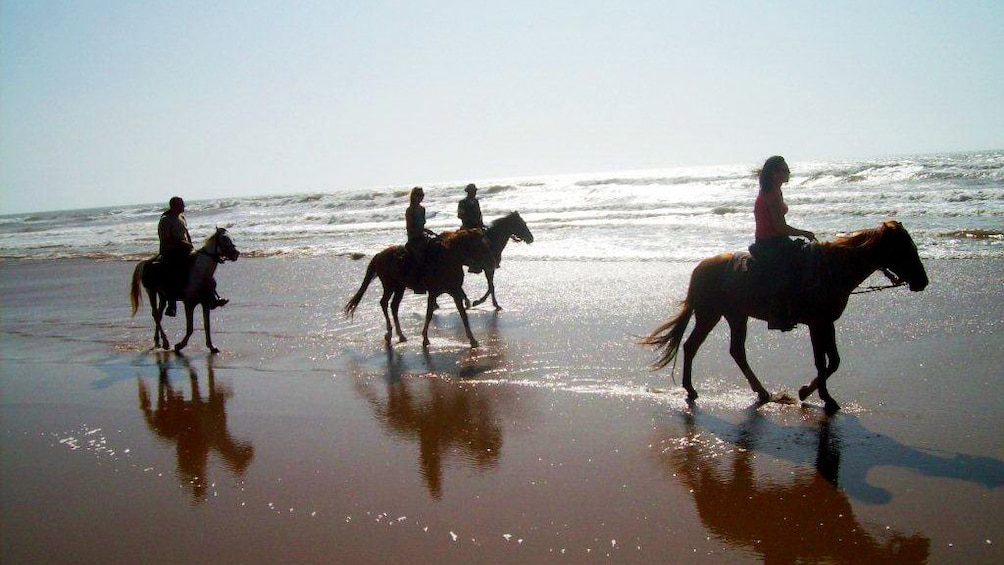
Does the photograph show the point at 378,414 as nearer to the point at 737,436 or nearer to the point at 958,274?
the point at 737,436

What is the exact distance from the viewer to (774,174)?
20.5 feet

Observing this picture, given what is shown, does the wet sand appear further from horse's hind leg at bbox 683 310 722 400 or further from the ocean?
the ocean

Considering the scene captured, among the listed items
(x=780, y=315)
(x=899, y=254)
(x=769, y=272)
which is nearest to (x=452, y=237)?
(x=769, y=272)

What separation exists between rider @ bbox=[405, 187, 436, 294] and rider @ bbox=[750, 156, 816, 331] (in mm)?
5315

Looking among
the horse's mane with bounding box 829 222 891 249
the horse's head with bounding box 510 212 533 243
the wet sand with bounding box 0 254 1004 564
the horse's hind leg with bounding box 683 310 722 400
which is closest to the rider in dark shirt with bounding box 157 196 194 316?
the wet sand with bounding box 0 254 1004 564

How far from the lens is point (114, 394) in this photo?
25.7 ft

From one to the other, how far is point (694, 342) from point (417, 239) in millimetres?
4905

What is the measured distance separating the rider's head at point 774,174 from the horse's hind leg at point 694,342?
4.12 ft

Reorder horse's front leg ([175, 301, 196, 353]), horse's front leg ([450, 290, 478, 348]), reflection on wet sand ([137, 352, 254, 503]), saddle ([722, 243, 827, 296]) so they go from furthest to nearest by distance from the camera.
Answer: horse's front leg ([175, 301, 196, 353])
horse's front leg ([450, 290, 478, 348])
saddle ([722, 243, 827, 296])
reflection on wet sand ([137, 352, 254, 503])

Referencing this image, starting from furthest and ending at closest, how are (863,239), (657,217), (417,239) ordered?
1. (657,217)
2. (417,239)
3. (863,239)

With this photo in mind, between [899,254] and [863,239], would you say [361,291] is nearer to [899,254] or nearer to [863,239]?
[863,239]

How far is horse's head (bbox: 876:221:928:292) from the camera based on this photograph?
6039mm

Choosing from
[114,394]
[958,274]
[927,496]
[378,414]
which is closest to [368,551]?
[378,414]

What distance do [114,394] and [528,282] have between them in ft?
29.9
